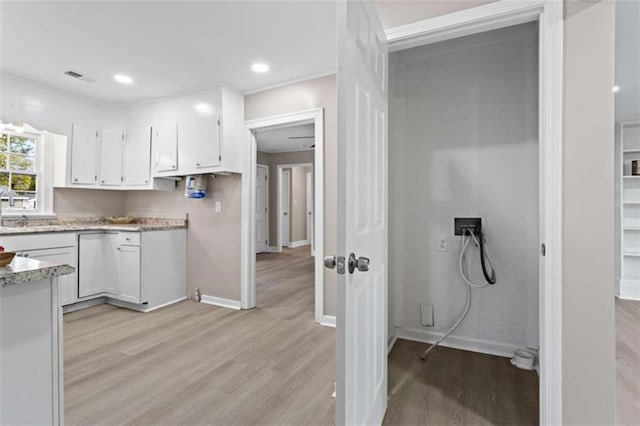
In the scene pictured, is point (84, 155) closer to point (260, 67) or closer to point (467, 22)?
point (260, 67)

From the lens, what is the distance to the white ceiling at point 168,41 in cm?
208

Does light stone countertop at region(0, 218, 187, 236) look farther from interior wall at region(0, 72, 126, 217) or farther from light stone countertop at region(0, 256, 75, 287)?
light stone countertop at region(0, 256, 75, 287)

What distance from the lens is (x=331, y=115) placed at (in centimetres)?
303

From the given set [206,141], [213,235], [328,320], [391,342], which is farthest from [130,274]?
[391,342]

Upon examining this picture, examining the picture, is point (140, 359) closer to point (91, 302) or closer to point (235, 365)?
point (235, 365)

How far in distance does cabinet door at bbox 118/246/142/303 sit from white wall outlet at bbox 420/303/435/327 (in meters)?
2.86

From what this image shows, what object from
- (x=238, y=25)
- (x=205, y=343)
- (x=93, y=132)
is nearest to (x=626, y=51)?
(x=238, y=25)

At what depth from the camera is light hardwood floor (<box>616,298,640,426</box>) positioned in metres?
1.62

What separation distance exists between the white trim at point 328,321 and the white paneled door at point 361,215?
1319 millimetres

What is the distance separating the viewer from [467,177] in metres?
2.48

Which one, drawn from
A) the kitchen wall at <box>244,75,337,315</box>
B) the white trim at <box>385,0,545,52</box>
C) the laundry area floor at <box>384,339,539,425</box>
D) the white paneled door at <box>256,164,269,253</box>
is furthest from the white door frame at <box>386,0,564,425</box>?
the white paneled door at <box>256,164,269,253</box>

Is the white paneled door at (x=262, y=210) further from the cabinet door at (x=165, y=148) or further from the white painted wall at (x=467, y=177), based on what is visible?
the white painted wall at (x=467, y=177)

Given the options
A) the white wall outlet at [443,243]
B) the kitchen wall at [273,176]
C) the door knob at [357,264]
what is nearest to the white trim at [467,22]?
the door knob at [357,264]

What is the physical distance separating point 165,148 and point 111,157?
32.1 inches
